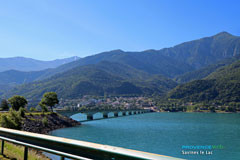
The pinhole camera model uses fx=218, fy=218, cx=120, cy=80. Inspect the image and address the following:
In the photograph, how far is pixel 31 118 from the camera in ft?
183

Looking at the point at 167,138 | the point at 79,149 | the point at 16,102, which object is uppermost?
the point at 79,149

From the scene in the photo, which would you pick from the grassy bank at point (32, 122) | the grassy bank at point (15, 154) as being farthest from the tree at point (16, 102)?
the grassy bank at point (15, 154)

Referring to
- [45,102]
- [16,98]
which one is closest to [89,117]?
[45,102]

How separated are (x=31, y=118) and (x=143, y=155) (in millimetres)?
57788

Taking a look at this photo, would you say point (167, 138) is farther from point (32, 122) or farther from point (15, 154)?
point (15, 154)

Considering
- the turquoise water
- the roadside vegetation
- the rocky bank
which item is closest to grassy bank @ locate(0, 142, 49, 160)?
the roadside vegetation

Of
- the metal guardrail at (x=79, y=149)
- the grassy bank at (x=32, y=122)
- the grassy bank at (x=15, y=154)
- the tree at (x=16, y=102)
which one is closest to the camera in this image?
the metal guardrail at (x=79, y=149)

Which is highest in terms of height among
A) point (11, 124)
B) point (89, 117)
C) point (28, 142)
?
point (28, 142)

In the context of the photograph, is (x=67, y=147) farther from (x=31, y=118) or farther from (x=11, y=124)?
(x=31, y=118)

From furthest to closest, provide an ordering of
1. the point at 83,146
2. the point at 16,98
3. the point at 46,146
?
the point at 16,98 → the point at 46,146 → the point at 83,146

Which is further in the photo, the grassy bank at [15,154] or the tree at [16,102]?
the tree at [16,102]

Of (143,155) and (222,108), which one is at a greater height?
(143,155)

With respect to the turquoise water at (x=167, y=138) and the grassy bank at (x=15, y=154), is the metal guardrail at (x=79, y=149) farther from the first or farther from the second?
the turquoise water at (x=167, y=138)

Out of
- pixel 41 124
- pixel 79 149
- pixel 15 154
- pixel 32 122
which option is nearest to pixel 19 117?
pixel 32 122
